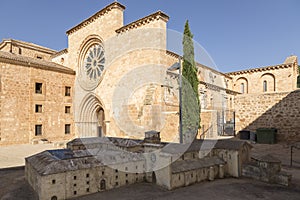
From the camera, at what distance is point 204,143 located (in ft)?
26.8

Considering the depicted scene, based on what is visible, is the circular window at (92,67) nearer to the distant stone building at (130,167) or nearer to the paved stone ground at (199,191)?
the distant stone building at (130,167)

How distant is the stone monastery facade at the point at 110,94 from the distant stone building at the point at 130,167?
6430 millimetres

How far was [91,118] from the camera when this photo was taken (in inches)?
813

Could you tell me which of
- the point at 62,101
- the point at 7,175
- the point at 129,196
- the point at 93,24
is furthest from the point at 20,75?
the point at 129,196

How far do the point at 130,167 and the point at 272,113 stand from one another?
42.4 feet

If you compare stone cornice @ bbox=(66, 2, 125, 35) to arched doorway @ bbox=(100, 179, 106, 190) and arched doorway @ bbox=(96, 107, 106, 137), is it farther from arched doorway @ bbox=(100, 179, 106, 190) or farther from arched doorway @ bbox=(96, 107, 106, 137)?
arched doorway @ bbox=(100, 179, 106, 190)

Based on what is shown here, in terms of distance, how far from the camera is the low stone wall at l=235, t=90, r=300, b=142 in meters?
13.7

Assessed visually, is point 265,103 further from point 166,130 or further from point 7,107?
point 7,107

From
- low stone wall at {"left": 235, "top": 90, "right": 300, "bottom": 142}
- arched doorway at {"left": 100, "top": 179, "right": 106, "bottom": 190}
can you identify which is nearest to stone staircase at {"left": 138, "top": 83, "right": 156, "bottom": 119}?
low stone wall at {"left": 235, "top": 90, "right": 300, "bottom": 142}

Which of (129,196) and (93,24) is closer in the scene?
(129,196)

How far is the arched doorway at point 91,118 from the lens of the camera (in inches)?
795

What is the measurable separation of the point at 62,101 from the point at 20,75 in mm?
4460

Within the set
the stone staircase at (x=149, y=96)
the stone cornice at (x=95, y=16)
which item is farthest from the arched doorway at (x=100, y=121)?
the stone cornice at (x=95, y=16)

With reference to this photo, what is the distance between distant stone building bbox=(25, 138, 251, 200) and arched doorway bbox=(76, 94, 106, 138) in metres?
12.7
